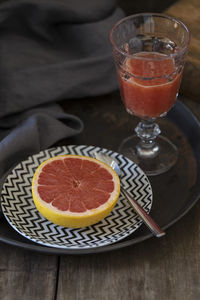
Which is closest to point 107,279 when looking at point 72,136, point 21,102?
point 72,136

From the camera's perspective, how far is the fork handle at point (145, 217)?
3.19 feet

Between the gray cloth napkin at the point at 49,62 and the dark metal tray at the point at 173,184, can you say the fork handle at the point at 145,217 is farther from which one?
the gray cloth napkin at the point at 49,62

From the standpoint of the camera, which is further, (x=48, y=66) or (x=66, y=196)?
(x=48, y=66)

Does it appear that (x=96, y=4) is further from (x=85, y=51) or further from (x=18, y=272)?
(x=18, y=272)

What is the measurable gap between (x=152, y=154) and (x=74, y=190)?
29cm

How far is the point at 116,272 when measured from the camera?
3.15 ft

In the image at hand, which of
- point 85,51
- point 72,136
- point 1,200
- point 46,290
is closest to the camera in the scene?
point 46,290

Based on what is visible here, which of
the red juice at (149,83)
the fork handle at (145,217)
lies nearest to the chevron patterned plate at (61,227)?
the fork handle at (145,217)

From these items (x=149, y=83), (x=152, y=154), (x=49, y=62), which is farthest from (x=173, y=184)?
(x=49, y=62)

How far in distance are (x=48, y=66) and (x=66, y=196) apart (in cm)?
45

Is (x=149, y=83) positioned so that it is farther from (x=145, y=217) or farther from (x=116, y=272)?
(x=116, y=272)

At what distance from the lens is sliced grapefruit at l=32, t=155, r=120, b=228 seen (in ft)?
3.19

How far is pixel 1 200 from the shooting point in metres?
1.06

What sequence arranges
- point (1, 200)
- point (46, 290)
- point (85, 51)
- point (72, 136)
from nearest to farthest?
point (46, 290) → point (1, 200) → point (72, 136) → point (85, 51)
